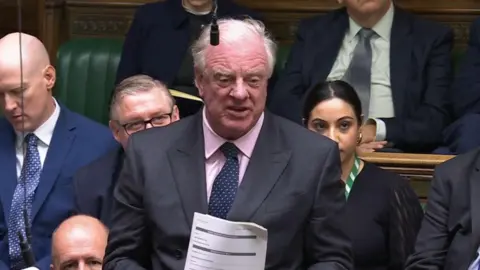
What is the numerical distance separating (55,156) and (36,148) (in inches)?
3.0

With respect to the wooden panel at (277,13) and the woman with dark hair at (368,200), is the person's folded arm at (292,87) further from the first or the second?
the woman with dark hair at (368,200)

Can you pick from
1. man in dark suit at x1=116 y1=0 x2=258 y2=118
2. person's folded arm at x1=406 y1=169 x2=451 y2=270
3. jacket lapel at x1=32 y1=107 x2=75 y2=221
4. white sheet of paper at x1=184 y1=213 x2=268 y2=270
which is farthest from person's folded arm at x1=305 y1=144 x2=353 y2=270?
man in dark suit at x1=116 y1=0 x2=258 y2=118

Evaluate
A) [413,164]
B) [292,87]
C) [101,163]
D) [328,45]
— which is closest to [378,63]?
[328,45]

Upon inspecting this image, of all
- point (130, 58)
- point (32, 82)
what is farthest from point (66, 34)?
point (32, 82)

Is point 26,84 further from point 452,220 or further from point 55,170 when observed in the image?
point 452,220

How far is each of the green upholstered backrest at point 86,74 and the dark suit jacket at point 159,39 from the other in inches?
10.0

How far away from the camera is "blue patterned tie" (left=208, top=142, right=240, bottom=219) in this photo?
2176mm

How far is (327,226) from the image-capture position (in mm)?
2172

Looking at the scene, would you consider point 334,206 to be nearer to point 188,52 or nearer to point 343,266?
point 343,266

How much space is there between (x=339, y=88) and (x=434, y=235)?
65 cm

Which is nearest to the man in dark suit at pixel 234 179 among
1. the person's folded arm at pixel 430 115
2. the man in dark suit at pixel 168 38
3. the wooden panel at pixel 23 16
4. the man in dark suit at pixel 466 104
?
the man in dark suit at pixel 466 104

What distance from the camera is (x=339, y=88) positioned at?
3014mm

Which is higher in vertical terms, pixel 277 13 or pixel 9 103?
pixel 277 13

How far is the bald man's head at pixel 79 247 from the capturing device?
8.50 feet
